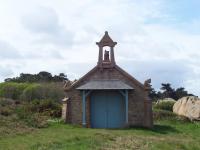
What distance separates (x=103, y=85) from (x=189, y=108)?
11.4 m

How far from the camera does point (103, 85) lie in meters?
28.9

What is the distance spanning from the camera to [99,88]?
2861cm

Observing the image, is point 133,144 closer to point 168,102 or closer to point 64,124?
Answer: point 64,124

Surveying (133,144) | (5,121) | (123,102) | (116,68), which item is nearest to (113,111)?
(123,102)

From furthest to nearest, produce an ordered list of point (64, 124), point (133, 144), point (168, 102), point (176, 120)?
1. point (168, 102)
2. point (176, 120)
3. point (64, 124)
4. point (133, 144)

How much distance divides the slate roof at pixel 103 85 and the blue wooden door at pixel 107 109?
72 cm

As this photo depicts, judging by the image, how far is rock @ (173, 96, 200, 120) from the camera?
36.6 m

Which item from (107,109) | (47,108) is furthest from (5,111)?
(47,108)

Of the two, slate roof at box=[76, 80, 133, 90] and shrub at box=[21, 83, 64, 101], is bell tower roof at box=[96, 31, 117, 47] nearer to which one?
slate roof at box=[76, 80, 133, 90]

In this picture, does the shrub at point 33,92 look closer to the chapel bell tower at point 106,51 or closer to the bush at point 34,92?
the bush at point 34,92

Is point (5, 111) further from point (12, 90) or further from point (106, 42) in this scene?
point (12, 90)

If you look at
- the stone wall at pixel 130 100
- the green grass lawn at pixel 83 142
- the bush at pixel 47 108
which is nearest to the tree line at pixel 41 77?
the bush at pixel 47 108

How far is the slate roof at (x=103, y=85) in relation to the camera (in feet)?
94.1

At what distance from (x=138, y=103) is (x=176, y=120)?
6179 mm
